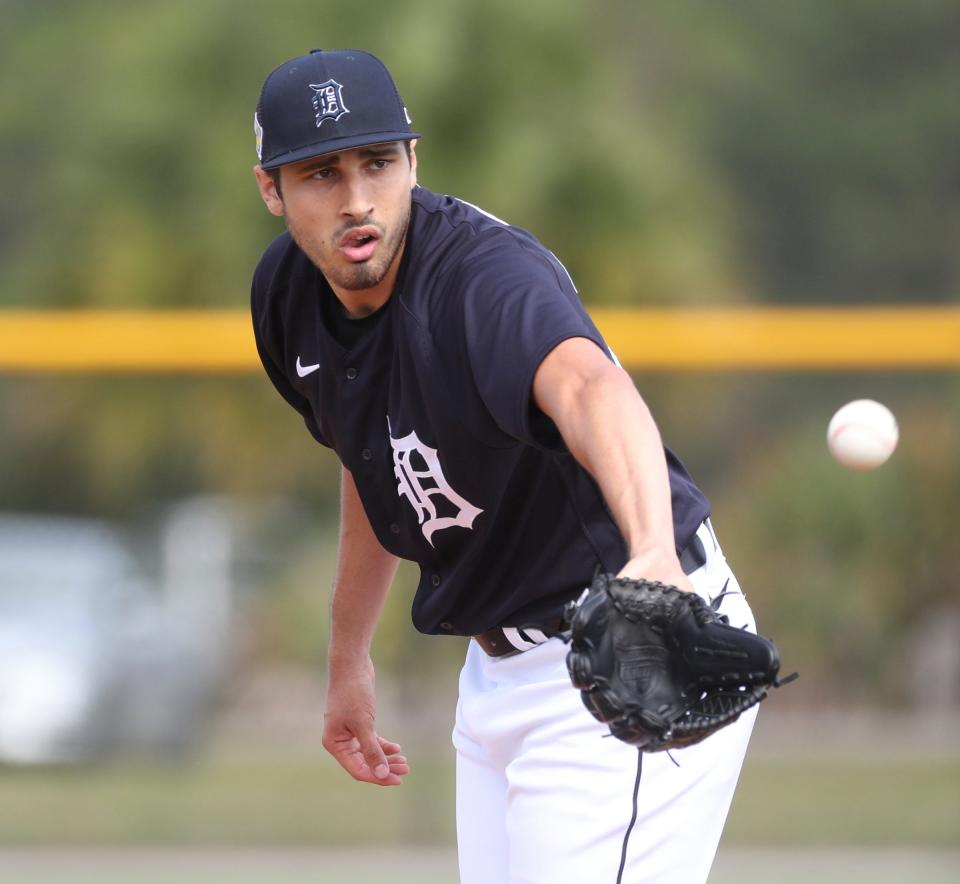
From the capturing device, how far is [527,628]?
3.00 m

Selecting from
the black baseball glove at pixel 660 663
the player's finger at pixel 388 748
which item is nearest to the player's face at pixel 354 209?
the black baseball glove at pixel 660 663

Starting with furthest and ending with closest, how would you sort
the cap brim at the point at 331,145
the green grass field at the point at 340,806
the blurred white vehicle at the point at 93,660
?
the blurred white vehicle at the point at 93,660 → the green grass field at the point at 340,806 → the cap brim at the point at 331,145

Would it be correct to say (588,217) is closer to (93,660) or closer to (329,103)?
(93,660)

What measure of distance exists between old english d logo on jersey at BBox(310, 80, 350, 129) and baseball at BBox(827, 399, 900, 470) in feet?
5.14

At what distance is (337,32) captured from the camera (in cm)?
1447

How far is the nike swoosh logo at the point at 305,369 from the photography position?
3.23 metres

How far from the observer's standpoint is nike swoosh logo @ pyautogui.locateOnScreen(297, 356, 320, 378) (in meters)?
3.23

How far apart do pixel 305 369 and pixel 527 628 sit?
0.69 meters

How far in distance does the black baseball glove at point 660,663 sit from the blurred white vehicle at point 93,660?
216 inches

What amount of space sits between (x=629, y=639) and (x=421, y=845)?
4.90 meters

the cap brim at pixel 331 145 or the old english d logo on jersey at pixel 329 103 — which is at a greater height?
the old english d logo on jersey at pixel 329 103

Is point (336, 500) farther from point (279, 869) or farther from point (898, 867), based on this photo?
point (898, 867)

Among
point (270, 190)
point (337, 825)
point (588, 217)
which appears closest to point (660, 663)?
point (270, 190)

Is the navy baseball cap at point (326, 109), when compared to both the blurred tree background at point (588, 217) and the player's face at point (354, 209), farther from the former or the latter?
the blurred tree background at point (588, 217)
